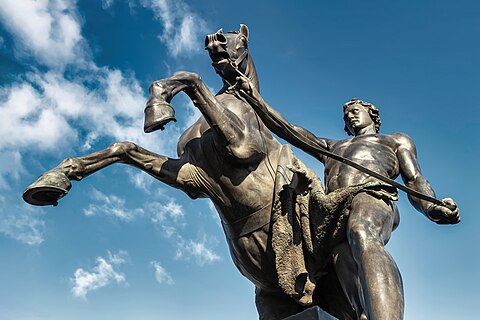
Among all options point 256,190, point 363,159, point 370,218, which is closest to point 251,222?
point 256,190

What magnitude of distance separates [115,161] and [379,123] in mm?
2656

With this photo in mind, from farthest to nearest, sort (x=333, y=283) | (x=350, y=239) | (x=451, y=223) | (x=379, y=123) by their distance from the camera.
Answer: (x=379, y=123) < (x=333, y=283) < (x=451, y=223) < (x=350, y=239)

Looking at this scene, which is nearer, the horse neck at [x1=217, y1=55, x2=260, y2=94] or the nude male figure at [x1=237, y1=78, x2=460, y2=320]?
the nude male figure at [x1=237, y1=78, x2=460, y2=320]

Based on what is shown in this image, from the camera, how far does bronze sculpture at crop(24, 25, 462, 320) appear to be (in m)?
4.90

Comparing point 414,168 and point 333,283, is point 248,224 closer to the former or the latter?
point 333,283

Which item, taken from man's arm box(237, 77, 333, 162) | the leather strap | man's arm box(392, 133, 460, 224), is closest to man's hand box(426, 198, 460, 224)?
man's arm box(392, 133, 460, 224)

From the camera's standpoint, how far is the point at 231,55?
18.2ft

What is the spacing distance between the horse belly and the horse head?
57.1 inches

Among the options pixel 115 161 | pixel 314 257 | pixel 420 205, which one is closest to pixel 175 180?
pixel 115 161

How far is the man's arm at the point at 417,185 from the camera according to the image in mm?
4910

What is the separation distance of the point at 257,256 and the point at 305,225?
0.50 metres

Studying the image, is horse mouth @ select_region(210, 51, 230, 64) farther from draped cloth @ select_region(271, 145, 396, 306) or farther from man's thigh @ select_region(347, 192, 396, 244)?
man's thigh @ select_region(347, 192, 396, 244)

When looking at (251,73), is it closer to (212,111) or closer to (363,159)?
(212,111)

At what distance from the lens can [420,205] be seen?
16.9 ft
